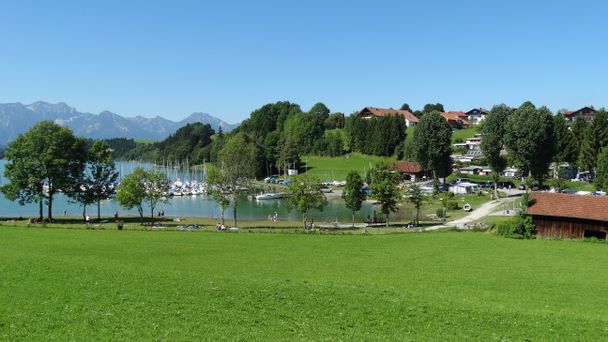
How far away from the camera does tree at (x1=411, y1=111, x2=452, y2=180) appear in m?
98.4

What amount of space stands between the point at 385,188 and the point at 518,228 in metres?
16.6

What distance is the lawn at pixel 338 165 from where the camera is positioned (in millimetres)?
140500

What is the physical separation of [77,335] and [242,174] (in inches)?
2559

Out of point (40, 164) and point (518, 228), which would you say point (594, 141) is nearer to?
point (518, 228)

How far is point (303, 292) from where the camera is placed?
73.0ft

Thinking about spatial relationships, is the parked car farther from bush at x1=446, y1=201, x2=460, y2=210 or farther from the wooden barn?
the wooden barn

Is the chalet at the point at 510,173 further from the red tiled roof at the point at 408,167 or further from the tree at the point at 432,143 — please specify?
the tree at the point at 432,143

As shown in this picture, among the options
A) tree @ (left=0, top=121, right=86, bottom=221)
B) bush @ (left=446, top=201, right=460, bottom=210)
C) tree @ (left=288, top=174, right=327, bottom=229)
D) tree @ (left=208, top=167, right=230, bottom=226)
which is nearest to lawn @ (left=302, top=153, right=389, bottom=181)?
bush @ (left=446, top=201, right=460, bottom=210)

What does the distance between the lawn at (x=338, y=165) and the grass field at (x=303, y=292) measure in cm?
9830

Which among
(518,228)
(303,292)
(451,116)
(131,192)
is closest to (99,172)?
(131,192)

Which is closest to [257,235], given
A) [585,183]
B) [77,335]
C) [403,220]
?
[403,220]

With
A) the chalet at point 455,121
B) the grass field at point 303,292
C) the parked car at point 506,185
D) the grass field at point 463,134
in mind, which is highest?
the chalet at point 455,121

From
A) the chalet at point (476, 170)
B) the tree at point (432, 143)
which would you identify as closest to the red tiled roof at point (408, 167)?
the chalet at point (476, 170)

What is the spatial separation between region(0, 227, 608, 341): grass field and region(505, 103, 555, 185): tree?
45.7m
